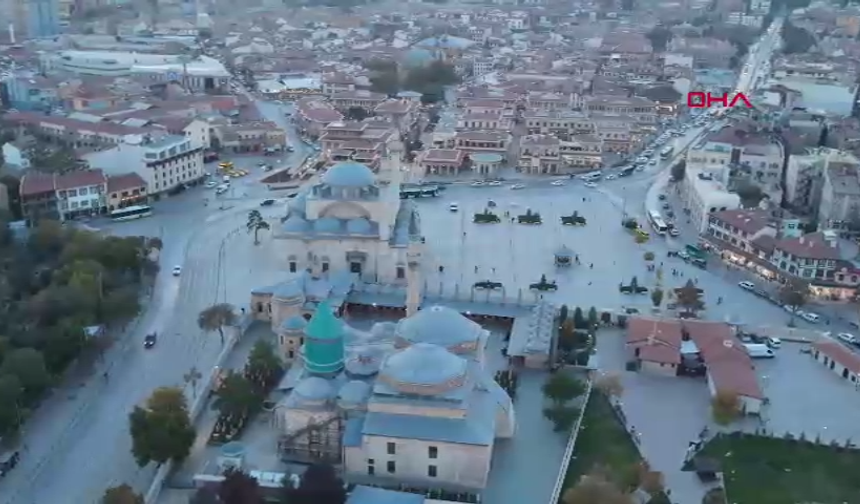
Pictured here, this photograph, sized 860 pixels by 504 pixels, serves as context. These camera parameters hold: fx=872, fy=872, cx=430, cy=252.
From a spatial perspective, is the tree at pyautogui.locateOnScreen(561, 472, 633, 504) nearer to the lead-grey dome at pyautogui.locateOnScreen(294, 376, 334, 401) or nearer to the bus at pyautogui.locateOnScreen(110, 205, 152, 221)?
the lead-grey dome at pyautogui.locateOnScreen(294, 376, 334, 401)

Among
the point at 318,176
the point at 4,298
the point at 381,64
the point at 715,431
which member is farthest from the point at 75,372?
the point at 381,64

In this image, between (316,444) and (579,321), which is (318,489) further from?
(579,321)

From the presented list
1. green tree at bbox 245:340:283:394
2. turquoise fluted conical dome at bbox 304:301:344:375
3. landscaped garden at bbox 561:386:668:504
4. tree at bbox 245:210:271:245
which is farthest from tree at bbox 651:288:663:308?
tree at bbox 245:210:271:245

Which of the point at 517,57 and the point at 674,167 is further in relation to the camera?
the point at 517,57

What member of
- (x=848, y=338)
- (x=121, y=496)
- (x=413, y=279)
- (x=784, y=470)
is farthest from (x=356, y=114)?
(x=121, y=496)

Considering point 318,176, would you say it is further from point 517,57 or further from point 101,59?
point 517,57

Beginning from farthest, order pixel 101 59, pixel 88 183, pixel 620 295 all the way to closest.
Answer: pixel 101 59 → pixel 88 183 → pixel 620 295
